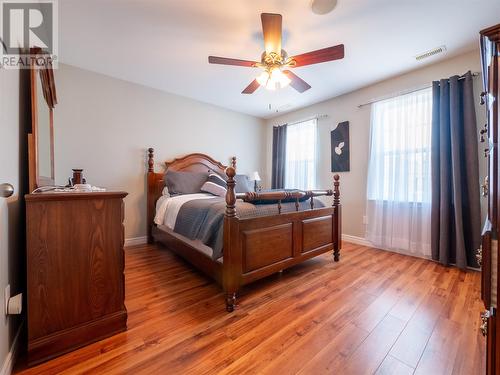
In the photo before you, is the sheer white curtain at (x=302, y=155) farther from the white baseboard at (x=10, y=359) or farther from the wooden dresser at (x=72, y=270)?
the white baseboard at (x=10, y=359)

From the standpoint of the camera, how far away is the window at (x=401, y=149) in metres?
2.74

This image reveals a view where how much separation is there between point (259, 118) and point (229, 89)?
160 centimetres

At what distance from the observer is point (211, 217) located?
185 cm

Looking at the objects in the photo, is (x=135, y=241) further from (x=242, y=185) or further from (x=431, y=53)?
(x=431, y=53)

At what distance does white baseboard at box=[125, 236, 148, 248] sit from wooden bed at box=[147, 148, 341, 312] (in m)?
0.62

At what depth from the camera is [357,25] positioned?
6.55ft

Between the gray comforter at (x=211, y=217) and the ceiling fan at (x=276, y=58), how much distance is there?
1.25 metres

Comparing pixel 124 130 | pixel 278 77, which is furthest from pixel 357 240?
pixel 124 130

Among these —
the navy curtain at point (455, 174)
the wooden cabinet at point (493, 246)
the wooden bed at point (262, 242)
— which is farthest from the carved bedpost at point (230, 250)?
the navy curtain at point (455, 174)

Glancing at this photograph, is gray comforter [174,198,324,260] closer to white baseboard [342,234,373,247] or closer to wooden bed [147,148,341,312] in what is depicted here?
wooden bed [147,148,341,312]

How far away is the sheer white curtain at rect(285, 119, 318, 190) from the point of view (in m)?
4.03

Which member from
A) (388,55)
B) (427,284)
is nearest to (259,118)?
(388,55)

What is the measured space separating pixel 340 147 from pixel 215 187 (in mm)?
2158

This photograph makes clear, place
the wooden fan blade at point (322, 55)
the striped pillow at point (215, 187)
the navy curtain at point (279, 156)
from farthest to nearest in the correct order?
the navy curtain at point (279, 156) → the striped pillow at point (215, 187) → the wooden fan blade at point (322, 55)
